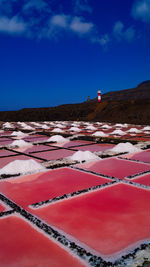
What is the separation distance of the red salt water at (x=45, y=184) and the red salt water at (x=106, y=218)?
0.19m

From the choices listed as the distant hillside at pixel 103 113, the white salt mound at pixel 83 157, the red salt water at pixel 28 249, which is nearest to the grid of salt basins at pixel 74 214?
the red salt water at pixel 28 249

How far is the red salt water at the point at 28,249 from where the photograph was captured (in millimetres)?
992

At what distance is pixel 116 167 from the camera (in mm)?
2607

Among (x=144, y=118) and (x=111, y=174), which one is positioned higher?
(x=144, y=118)

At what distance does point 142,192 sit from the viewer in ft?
5.94

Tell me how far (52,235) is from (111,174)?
1.25 metres

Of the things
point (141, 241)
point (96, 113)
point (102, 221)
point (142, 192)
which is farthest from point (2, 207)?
point (96, 113)

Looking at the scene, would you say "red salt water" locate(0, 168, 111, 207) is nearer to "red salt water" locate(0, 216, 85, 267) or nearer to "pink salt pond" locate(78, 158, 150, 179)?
"pink salt pond" locate(78, 158, 150, 179)

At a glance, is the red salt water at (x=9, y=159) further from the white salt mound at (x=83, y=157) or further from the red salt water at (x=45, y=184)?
the red salt water at (x=45, y=184)

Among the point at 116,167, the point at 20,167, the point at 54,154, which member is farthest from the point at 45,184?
the point at 54,154

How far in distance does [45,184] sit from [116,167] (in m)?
0.90

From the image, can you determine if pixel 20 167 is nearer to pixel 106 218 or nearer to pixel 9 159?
pixel 9 159

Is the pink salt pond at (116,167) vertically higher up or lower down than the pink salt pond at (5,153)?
lower down

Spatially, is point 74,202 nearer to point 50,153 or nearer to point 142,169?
point 142,169
